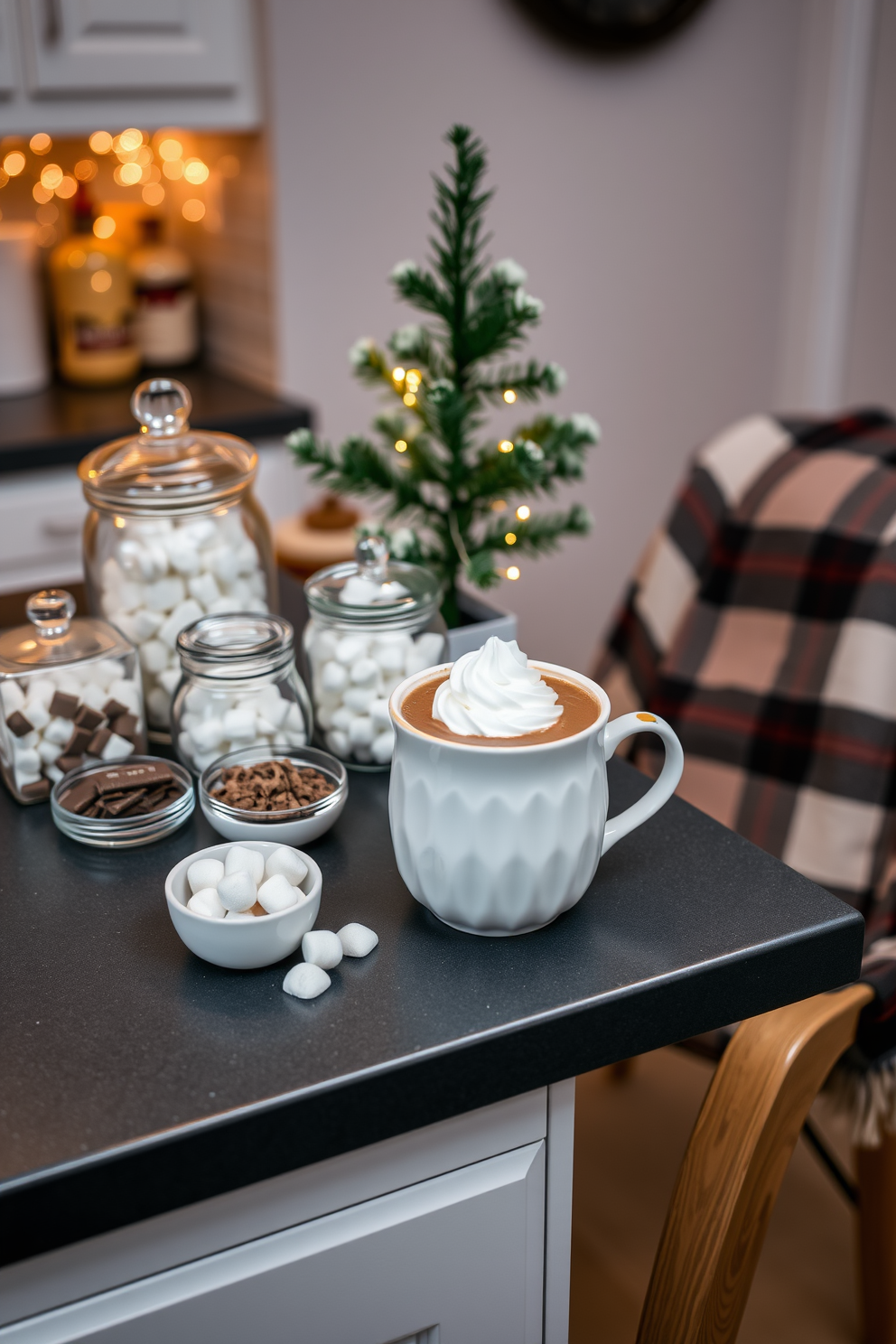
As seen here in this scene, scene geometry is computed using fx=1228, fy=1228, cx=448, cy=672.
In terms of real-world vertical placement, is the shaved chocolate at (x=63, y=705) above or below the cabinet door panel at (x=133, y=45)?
below

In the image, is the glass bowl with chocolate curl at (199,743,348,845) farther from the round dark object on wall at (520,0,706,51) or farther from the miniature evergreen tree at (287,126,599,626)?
the round dark object on wall at (520,0,706,51)

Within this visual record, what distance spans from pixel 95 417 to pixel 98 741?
1.44 metres

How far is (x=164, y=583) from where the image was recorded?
35.8 inches

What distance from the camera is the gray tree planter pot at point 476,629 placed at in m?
0.95

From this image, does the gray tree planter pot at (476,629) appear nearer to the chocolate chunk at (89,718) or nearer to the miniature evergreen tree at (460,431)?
the miniature evergreen tree at (460,431)

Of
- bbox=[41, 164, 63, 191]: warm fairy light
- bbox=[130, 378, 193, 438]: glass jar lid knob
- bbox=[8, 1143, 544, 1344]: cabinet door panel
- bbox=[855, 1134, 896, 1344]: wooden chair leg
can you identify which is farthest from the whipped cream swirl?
bbox=[41, 164, 63, 191]: warm fairy light

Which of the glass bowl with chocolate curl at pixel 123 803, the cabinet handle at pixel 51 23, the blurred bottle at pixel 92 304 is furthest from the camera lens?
the blurred bottle at pixel 92 304

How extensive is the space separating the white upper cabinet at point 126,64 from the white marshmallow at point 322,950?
1774 mm

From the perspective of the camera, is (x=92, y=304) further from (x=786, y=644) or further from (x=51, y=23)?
(x=786, y=644)

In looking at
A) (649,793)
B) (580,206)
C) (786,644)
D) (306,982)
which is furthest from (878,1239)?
(580,206)

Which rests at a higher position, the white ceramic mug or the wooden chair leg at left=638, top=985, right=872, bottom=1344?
the white ceramic mug

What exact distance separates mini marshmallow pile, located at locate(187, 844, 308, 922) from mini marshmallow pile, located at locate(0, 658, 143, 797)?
0.60 ft

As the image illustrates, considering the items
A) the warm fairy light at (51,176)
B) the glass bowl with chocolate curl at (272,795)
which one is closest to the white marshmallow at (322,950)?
the glass bowl with chocolate curl at (272,795)

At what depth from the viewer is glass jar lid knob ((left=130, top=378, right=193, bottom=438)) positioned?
0.93m
